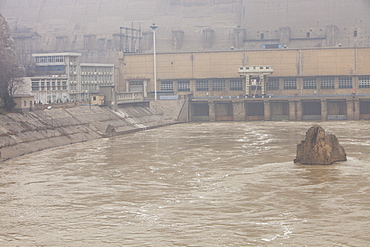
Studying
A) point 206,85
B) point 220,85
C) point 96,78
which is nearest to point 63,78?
point 96,78

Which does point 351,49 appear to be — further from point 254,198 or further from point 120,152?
point 254,198

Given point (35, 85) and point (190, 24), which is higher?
point (190, 24)

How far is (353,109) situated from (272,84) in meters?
16.9

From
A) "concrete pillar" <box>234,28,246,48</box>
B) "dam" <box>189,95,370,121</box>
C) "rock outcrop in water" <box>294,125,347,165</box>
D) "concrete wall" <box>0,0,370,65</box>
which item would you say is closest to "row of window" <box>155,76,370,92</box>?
"dam" <box>189,95,370,121</box>

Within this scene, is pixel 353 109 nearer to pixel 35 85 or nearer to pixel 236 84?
pixel 236 84

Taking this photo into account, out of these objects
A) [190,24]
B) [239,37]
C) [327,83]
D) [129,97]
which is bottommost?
[129,97]

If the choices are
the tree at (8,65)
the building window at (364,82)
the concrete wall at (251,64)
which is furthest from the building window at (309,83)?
the tree at (8,65)

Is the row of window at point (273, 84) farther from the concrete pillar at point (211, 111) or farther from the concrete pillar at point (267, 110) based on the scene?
the concrete pillar at point (267, 110)

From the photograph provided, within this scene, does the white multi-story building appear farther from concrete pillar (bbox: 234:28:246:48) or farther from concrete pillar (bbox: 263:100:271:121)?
concrete pillar (bbox: 234:28:246:48)

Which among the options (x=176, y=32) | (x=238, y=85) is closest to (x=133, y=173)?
(x=238, y=85)

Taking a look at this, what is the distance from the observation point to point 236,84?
11431 centimetres

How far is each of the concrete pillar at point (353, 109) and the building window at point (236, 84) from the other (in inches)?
801

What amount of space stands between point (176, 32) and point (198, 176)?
97.3 meters

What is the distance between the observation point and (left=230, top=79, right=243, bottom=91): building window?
4491 inches
